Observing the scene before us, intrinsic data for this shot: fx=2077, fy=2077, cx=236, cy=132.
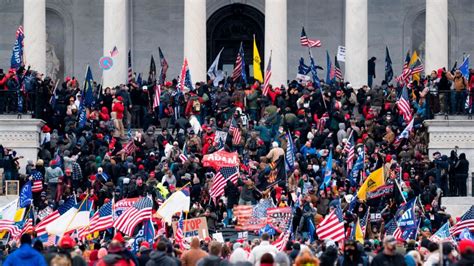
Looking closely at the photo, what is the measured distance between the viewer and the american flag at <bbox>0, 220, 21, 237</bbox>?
56750 mm

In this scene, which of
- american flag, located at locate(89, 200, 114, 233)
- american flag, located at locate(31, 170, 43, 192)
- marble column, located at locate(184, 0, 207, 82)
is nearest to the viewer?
american flag, located at locate(89, 200, 114, 233)

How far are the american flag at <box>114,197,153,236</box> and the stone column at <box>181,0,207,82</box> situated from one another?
2343 centimetres

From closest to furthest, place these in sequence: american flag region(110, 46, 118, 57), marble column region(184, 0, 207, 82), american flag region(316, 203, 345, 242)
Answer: american flag region(316, 203, 345, 242)
marble column region(184, 0, 207, 82)
american flag region(110, 46, 118, 57)

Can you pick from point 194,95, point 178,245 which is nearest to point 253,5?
point 194,95

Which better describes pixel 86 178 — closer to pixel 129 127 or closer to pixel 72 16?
pixel 129 127

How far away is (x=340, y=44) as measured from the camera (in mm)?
A: 89438

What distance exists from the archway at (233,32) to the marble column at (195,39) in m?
8.82

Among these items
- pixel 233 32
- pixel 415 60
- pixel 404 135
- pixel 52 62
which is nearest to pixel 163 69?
pixel 52 62

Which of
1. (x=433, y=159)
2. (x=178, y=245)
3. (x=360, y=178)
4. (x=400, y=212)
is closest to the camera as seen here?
(x=178, y=245)

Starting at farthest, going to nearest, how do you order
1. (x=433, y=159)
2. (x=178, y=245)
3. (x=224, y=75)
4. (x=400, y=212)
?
1. (x=224, y=75)
2. (x=433, y=159)
3. (x=400, y=212)
4. (x=178, y=245)

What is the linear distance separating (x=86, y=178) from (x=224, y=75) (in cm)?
1540

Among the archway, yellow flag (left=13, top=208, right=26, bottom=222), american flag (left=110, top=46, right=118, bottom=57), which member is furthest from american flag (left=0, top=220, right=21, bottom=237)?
the archway

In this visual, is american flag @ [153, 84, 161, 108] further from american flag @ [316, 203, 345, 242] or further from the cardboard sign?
american flag @ [316, 203, 345, 242]

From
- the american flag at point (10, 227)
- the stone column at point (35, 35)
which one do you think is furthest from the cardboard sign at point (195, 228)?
the stone column at point (35, 35)
